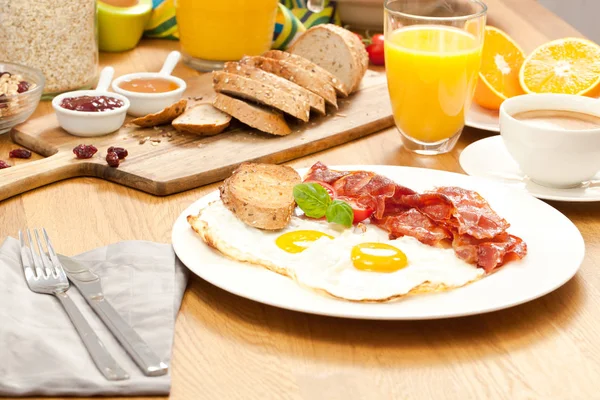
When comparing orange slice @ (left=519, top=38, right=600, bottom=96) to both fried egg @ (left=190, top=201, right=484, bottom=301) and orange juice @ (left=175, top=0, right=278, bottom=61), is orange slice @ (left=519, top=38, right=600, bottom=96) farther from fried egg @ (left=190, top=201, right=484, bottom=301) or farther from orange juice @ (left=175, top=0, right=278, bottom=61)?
fried egg @ (left=190, top=201, right=484, bottom=301)

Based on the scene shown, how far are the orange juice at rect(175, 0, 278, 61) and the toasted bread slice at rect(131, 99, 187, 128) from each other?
639 mm

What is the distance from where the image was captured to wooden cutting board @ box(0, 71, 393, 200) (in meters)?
2.43

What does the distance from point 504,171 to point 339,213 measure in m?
0.75

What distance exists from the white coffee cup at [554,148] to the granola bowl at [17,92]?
151 cm

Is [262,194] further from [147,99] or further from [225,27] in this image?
[225,27]

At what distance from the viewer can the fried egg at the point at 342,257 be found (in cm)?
170

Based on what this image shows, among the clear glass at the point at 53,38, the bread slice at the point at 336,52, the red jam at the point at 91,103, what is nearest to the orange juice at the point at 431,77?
the bread slice at the point at 336,52

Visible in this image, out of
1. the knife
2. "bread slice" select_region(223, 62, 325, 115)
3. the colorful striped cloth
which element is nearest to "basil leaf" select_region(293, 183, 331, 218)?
the knife

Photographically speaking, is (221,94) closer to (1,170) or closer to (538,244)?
(1,170)

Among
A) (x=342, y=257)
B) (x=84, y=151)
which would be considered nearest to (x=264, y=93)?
(x=84, y=151)

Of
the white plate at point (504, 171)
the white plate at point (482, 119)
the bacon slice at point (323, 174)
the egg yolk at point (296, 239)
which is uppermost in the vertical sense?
the egg yolk at point (296, 239)

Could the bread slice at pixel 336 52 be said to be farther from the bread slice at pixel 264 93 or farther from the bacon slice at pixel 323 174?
the bacon slice at pixel 323 174

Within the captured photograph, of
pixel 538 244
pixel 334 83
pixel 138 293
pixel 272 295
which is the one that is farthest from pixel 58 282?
pixel 334 83

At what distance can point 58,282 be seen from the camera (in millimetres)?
1762
